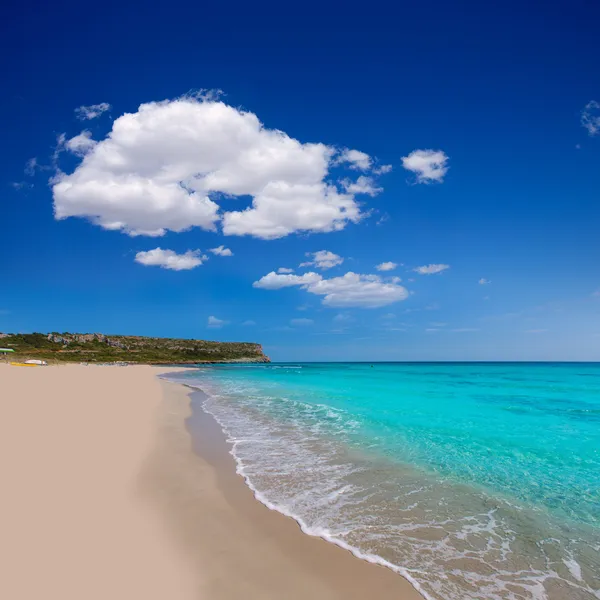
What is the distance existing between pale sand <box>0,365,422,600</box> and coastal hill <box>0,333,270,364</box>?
75082mm

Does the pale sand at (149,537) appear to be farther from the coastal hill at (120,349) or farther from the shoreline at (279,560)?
the coastal hill at (120,349)

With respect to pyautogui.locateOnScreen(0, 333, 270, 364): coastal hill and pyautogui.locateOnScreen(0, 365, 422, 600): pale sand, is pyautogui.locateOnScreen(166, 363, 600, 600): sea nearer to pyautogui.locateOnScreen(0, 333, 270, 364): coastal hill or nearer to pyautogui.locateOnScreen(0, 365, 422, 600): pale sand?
pyautogui.locateOnScreen(0, 365, 422, 600): pale sand

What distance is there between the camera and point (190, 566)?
4844 millimetres

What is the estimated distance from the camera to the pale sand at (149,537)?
439 centimetres

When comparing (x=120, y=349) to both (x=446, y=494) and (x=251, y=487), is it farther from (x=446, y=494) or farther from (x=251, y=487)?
(x=446, y=494)

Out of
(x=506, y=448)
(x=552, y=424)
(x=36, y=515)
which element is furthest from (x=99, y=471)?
(x=552, y=424)

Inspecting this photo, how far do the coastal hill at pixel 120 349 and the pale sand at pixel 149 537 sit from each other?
75.1 meters

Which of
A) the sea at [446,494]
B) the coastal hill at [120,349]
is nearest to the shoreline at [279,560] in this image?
the sea at [446,494]

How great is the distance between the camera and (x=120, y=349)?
112 m

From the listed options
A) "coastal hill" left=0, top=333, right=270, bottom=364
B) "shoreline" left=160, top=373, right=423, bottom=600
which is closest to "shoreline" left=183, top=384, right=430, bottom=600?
"shoreline" left=160, top=373, right=423, bottom=600

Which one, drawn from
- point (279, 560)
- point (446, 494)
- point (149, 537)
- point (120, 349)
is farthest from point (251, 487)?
point (120, 349)

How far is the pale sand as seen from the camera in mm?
4387

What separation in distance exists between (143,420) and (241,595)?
501 inches

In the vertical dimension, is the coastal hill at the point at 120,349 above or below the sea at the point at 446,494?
below
